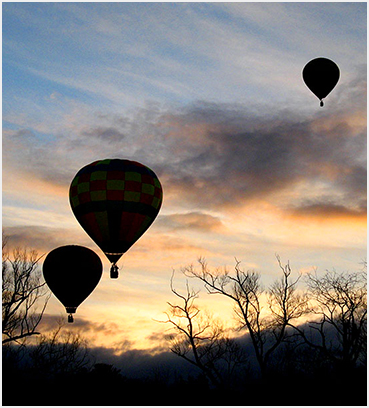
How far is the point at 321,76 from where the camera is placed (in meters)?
28.9

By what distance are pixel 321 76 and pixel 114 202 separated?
12.8m

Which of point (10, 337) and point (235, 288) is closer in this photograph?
point (10, 337)

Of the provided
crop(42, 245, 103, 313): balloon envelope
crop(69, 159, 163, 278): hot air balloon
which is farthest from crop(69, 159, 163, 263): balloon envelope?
crop(42, 245, 103, 313): balloon envelope

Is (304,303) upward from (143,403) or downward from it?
upward

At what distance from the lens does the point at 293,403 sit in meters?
27.0

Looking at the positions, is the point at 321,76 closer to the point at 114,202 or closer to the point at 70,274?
the point at 114,202

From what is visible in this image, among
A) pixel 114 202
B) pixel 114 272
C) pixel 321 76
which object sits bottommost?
pixel 114 272

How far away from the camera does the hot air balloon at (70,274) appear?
30.3 m

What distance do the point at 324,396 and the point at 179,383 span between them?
8278mm

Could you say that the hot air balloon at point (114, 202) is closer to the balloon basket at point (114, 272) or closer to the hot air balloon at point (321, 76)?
the balloon basket at point (114, 272)

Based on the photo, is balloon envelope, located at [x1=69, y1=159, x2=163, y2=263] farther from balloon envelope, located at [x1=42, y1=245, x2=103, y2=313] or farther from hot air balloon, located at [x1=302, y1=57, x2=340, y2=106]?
hot air balloon, located at [x1=302, y1=57, x2=340, y2=106]

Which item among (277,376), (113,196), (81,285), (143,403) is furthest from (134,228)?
(277,376)

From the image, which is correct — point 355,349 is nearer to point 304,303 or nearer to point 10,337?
point 304,303

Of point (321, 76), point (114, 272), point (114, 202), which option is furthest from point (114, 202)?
point (321, 76)
